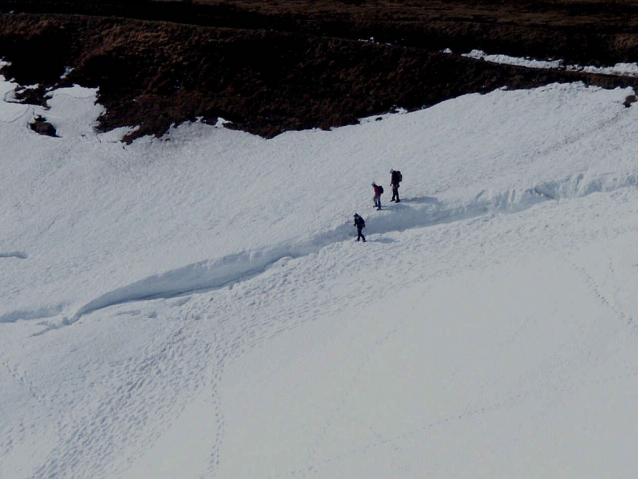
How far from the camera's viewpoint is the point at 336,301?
69.7 ft

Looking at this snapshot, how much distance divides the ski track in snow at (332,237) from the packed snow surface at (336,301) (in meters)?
0.07

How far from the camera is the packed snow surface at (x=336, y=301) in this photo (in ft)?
54.1

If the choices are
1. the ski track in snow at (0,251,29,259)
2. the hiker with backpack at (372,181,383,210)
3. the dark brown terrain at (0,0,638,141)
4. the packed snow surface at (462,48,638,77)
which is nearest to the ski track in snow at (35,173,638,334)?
the hiker with backpack at (372,181,383,210)

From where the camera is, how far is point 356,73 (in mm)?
33188

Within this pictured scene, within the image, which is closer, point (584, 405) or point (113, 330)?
point (584, 405)

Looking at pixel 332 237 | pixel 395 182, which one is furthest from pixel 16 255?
pixel 395 182

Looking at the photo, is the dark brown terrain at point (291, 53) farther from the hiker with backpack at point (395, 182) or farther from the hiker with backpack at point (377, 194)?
the hiker with backpack at point (377, 194)

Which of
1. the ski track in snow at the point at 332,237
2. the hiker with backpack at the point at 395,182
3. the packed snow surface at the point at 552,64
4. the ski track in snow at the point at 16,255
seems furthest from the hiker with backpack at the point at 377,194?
the ski track in snow at the point at 16,255

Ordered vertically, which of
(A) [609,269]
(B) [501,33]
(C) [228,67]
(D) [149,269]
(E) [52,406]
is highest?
(B) [501,33]

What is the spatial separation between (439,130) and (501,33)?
956 cm

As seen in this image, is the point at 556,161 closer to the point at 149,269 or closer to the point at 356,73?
the point at 356,73

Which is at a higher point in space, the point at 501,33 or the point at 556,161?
the point at 501,33

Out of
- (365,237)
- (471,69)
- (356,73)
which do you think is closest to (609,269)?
(365,237)

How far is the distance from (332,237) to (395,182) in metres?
2.98
